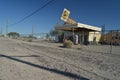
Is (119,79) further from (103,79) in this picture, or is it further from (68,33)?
(68,33)

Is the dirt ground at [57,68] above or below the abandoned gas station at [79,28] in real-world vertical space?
below

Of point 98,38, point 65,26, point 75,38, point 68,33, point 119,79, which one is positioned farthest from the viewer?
point 68,33

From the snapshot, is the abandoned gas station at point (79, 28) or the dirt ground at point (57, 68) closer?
the dirt ground at point (57, 68)

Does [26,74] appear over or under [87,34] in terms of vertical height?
under

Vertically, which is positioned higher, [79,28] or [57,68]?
[79,28]

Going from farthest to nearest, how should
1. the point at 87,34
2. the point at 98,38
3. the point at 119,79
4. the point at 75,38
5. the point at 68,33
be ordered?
the point at 68,33 < the point at 98,38 < the point at 87,34 < the point at 75,38 < the point at 119,79

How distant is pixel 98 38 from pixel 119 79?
4109 centimetres

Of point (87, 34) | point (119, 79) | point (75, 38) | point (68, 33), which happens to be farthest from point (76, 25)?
point (119, 79)

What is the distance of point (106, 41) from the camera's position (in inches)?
1761

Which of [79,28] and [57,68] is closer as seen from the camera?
[57,68]

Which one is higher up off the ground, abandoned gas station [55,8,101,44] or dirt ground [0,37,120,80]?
abandoned gas station [55,8,101,44]

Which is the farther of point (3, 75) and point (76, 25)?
point (76, 25)

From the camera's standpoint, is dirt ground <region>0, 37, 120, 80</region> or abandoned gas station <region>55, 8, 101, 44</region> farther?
A: abandoned gas station <region>55, 8, 101, 44</region>

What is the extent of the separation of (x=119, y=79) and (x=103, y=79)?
2.32 ft
